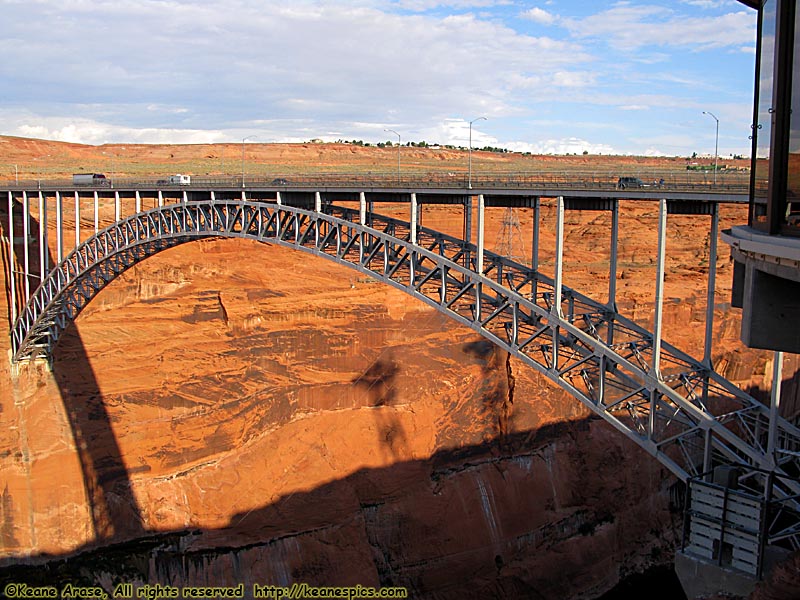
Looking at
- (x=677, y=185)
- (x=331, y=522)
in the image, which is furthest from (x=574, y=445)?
(x=677, y=185)

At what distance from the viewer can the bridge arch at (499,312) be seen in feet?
49.6

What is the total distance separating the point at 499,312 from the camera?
1697 cm

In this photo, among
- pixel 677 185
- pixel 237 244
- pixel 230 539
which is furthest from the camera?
pixel 237 244

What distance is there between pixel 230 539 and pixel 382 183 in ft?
48.1

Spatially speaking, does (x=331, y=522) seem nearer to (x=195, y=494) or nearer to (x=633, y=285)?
(x=195, y=494)

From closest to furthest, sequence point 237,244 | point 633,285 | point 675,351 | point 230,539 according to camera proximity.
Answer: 1. point 675,351
2. point 230,539
3. point 237,244
4. point 633,285

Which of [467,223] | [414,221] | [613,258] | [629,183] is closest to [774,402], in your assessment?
[613,258]

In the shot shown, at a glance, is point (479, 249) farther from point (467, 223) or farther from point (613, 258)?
point (613, 258)

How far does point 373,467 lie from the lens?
94.6 ft

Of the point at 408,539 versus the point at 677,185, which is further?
the point at 408,539

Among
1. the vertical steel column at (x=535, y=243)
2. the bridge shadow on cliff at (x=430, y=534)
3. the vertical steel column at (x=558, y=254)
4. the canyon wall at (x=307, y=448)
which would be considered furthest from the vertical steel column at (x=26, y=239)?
the vertical steel column at (x=558, y=254)

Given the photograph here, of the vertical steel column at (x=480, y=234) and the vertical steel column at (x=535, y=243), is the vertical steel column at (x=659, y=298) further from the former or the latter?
the vertical steel column at (x=480, y=234)

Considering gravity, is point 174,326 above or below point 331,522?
above

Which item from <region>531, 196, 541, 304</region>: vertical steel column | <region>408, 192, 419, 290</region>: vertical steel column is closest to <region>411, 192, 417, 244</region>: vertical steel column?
<region>408, 192, 419, 290</region>: vertical steel column
